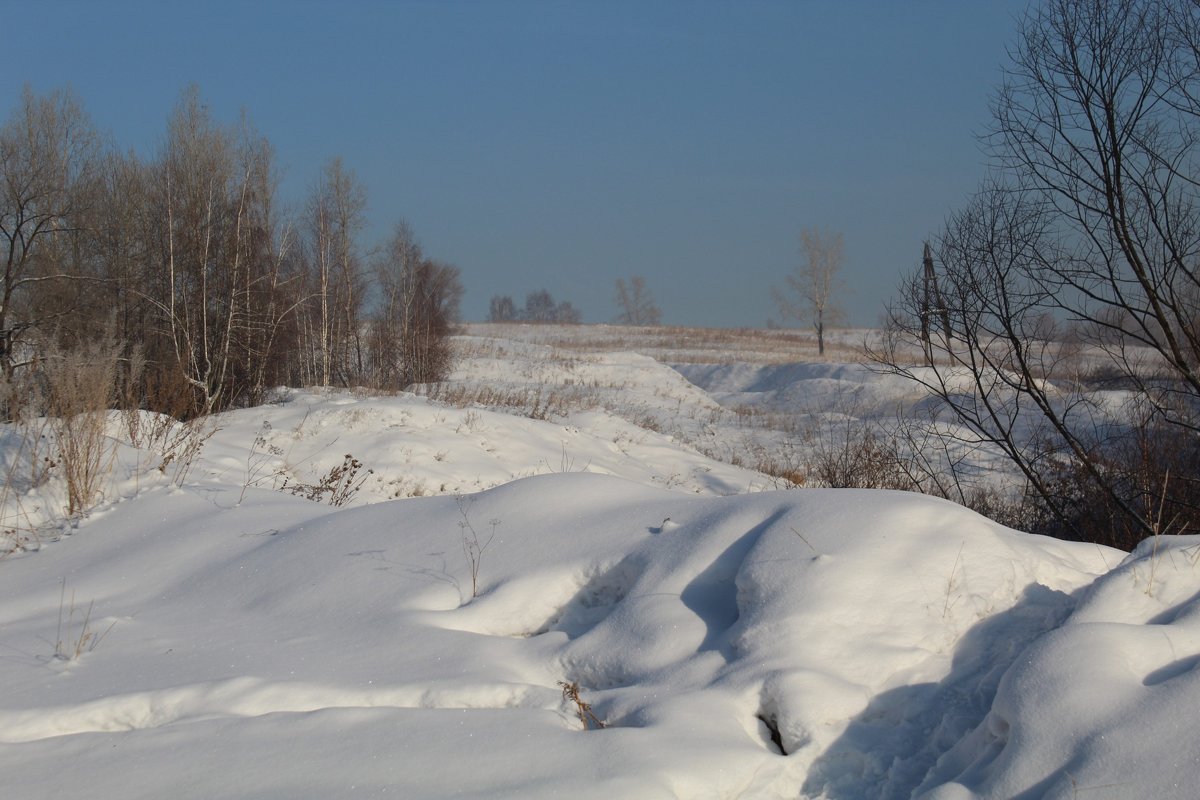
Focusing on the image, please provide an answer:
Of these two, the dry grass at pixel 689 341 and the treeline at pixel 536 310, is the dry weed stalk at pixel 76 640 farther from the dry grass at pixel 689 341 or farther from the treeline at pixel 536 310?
the treeline at pixel 536 310

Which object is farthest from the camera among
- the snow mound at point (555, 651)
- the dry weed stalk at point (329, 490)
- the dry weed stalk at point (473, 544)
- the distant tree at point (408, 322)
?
the distant tree at point (408, 322)

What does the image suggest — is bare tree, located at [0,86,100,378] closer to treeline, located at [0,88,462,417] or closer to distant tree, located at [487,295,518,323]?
treeline, located at [0,88,462,417]

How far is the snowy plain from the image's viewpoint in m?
2.95

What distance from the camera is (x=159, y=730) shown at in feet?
11.2

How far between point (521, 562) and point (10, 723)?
8.02ft

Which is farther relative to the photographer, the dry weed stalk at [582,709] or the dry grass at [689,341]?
the dry grass at [689,341]

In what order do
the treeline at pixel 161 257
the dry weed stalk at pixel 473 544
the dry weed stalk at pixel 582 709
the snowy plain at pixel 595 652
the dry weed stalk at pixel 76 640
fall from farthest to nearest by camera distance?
the treeline at pixel 161 257 → the dry weed stalk at pixel 473 544 → the dry weed stalk at pixel 76 640 → the dry weed stalk at pixel 582 709 → the snowy plain at pixel 595 652


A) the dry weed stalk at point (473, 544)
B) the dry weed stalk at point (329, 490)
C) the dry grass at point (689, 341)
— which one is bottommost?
the dry weed stalk at point (329, 490)

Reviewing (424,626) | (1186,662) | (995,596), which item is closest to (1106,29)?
(995,596)

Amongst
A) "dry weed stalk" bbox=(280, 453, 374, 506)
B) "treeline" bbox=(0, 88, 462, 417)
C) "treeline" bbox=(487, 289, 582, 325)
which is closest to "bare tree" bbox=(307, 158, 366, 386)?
"treeline" bbox=(0, 88, 462, 417)

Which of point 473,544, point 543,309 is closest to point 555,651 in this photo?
point 473,544

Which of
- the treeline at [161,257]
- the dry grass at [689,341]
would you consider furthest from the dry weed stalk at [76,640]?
the dry grass at [689,341]

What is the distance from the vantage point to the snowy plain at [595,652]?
2.95 metres

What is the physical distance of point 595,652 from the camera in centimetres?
411
